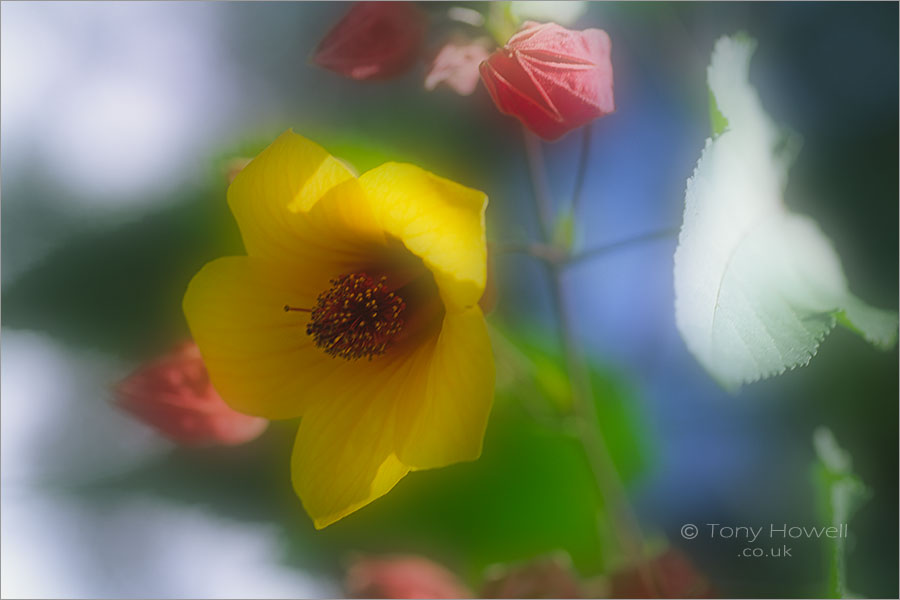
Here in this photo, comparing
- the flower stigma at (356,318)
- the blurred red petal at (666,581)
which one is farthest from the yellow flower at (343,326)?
the blurred red petal at (666,581)

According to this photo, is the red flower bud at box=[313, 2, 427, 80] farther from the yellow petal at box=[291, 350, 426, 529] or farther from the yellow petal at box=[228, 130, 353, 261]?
the yellow petal at box=[291, 350, 426, 529]

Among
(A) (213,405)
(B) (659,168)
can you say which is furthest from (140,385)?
(B) (659,168)

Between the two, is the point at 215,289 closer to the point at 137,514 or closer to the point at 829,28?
the point at 137,514

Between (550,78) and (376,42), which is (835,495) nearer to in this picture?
(550,78)

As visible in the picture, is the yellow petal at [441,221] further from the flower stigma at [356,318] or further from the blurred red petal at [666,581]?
the blurred red petal at [666,581]

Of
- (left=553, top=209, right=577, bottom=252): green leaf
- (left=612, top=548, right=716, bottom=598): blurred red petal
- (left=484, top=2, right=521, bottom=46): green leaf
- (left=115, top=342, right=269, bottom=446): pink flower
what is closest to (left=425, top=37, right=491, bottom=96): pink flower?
(left=484, top=2, right=521, bottom=46): green leaf

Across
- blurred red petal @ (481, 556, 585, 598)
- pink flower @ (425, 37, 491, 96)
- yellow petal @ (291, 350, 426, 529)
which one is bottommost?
blurred red petal @ (481, 556, 585, 598)

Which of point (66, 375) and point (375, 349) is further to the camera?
point (66, 375)
